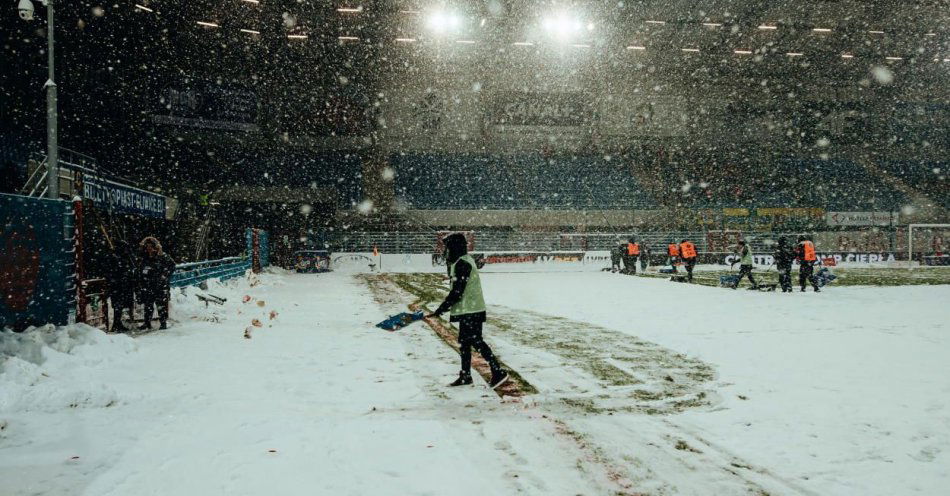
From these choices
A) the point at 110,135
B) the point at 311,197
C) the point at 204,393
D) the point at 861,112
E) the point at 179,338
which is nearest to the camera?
the point at 204,393

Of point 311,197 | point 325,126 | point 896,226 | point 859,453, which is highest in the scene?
point 325,126

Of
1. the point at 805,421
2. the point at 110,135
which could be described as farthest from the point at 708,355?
the point at 110,135

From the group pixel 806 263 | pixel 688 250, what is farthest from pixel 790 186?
pixel 806 263

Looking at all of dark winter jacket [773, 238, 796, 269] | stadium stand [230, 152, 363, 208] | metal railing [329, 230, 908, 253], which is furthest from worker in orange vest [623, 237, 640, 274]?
stadium stand [230, 152, 363, 208]

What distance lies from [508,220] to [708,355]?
3145cm

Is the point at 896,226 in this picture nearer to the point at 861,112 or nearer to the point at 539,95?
the point at 861,112

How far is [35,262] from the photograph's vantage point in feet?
26.7

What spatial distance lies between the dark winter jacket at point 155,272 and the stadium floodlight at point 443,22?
3027 cm

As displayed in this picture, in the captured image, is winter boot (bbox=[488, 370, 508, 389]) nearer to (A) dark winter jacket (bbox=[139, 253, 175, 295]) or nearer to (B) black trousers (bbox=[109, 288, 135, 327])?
(A) dark winter jacket (bbox=[139, 253, 175, 295])

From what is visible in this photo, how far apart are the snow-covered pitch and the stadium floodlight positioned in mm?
31057

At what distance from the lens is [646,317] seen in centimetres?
1208

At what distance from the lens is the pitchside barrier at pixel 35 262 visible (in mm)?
7660

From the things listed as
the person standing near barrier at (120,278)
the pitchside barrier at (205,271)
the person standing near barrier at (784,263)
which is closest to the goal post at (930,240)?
the person standing near barrier at (784,263)

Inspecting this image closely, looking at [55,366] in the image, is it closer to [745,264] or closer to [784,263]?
[784,263]
